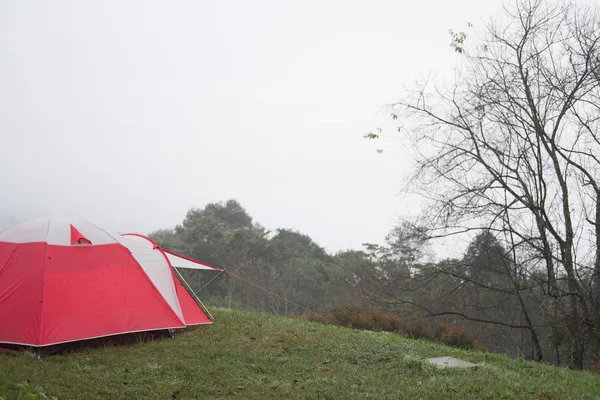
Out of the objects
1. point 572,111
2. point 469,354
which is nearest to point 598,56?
point 572,111

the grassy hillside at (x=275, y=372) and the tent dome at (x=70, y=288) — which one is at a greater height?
the tent dome at (x=70, y=288)

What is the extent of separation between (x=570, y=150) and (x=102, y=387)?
10240mm

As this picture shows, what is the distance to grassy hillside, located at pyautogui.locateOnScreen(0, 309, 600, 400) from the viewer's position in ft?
19.1

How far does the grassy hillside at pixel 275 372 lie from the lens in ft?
19.1

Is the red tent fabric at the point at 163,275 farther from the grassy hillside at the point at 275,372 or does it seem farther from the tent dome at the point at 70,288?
the grassy hillside at the point at 275,372

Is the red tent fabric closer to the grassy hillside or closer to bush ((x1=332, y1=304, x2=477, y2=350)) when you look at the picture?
the grassy hillside

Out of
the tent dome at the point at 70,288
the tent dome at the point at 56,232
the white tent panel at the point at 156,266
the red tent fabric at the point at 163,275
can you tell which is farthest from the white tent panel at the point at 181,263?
the tent dome at the point at 56,232

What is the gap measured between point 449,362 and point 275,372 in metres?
2.57

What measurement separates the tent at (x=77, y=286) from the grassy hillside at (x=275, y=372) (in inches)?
14.0

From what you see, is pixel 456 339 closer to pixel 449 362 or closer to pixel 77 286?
pixel 449 362

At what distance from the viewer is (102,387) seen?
5.78m

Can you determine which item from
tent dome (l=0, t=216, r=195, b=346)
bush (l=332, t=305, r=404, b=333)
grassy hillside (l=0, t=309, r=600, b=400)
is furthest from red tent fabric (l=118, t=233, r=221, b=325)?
bush (l=332, t=305, r=404, b=333)

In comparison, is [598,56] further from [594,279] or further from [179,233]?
[179,233]

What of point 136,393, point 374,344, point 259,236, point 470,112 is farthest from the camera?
point 259,236
